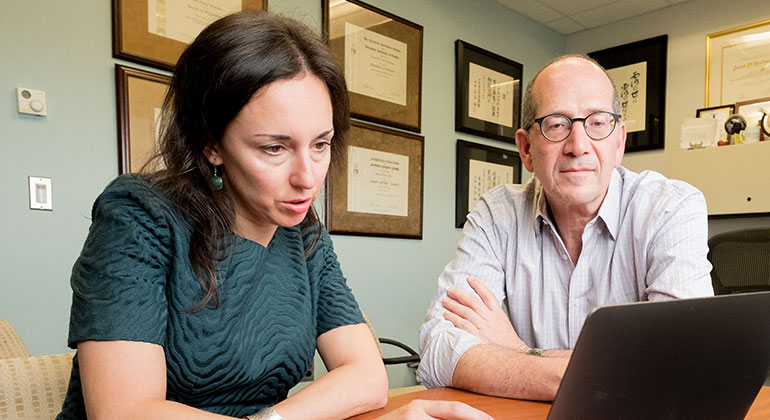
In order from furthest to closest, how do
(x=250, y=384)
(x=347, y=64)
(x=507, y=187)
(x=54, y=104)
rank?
(x=347, y=64) < (x=54, y=104) < (x=507, y=187) < (x=250, y=384)

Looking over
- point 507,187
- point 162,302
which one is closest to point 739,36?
point 507,187

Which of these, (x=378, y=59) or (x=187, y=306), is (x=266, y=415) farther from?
(x=378, y=59)

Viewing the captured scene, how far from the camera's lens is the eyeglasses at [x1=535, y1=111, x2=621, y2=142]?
136 centimetres

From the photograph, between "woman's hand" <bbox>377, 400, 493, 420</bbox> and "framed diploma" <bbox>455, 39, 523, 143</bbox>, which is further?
"framed diploma" <bbox>455, 39, 523, 143</bbox>

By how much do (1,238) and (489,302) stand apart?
1.68 metres

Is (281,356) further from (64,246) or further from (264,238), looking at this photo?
(64,246)

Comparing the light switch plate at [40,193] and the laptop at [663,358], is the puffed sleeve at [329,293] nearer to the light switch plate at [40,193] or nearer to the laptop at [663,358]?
the laptop at [663,358]

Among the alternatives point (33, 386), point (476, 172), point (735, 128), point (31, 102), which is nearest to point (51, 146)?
point (31, 102)

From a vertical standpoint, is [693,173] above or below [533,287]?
above

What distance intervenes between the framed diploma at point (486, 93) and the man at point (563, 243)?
2.08 m

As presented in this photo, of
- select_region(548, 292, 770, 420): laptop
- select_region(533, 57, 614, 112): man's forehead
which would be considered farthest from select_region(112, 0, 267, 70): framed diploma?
select_region(548, 292, 770, 420): laptop

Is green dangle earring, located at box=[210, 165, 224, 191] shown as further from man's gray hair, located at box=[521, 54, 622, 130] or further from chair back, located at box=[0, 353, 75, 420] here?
man's gray hair, located at box=[521, 54, 622, 130]

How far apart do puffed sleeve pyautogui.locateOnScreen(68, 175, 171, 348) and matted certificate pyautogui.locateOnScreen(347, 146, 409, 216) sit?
2.06 m

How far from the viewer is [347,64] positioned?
296cm
